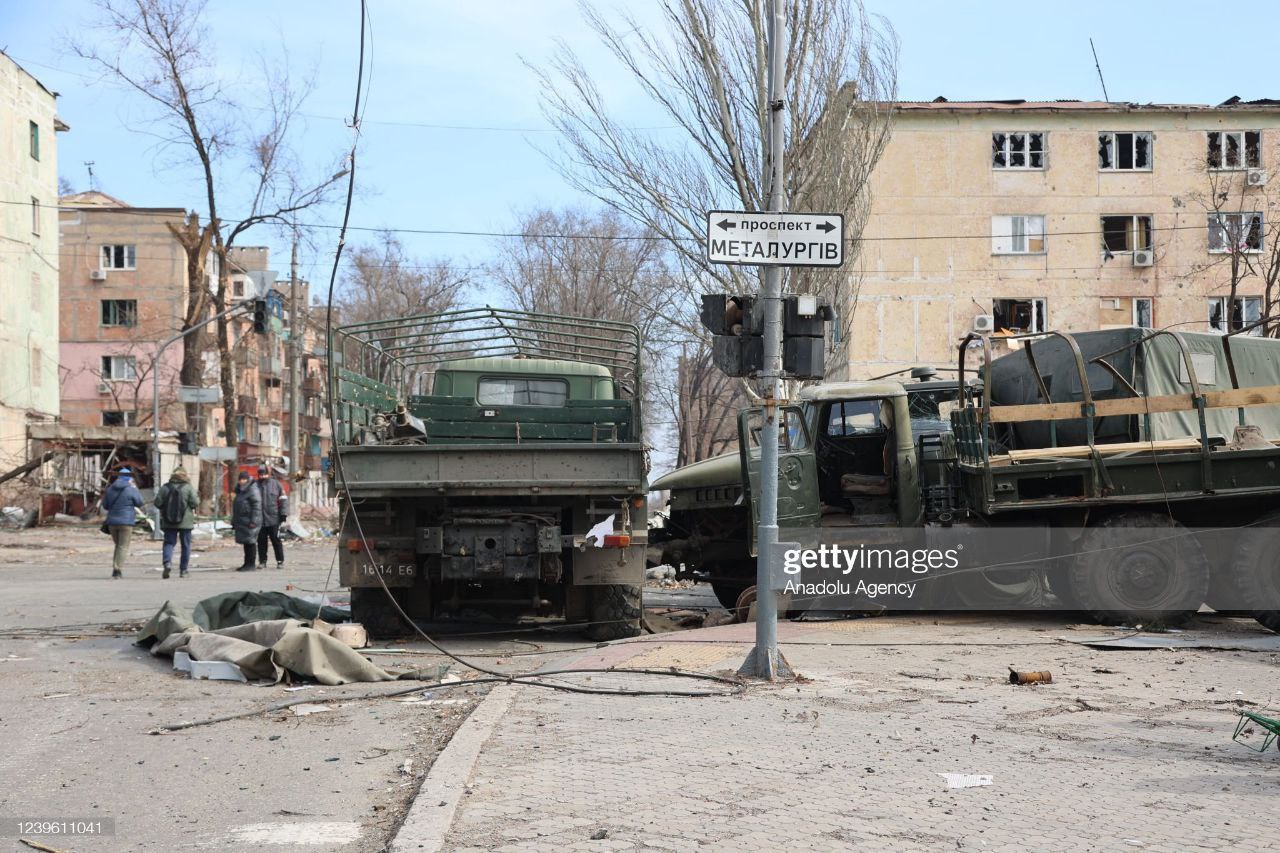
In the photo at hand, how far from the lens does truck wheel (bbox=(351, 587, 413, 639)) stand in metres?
12.0

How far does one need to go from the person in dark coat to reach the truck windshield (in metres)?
10.1

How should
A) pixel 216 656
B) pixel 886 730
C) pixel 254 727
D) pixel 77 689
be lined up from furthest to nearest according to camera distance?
1. pixel 216 656
2. pixel 77 689
3. pixel 254 727
4. pixel 886 730

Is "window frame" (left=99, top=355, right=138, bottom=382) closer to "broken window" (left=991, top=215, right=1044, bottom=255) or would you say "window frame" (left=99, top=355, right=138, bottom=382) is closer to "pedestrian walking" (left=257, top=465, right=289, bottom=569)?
"broken window" (left=991, top=215, right=1044, bottom=255)

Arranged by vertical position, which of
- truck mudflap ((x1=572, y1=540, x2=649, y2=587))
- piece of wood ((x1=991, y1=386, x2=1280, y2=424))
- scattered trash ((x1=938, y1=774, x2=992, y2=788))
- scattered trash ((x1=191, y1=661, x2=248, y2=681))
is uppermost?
piece of wood ((x1=991, y1=386, x2=1280, y2=424))

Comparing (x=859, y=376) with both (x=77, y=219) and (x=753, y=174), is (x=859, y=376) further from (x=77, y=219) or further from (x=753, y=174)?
Result: (x=77, y=219)

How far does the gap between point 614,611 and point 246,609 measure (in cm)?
337

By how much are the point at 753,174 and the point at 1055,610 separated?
→ 1475 cm

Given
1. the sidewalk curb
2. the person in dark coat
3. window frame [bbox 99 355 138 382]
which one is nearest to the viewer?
the sidewalk curb

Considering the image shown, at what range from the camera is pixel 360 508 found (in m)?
11.6

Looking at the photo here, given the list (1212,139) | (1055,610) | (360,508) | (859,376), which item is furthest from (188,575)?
(1212,139)

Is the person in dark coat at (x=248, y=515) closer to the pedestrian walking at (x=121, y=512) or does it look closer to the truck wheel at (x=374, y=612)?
the pedestrian walking at (x=121, y=512)

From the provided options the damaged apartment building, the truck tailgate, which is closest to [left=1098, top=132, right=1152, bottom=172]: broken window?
the damaged apartment building

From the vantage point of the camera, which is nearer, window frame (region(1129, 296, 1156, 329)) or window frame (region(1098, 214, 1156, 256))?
window frame (region(1129, 296, 1156, 329))

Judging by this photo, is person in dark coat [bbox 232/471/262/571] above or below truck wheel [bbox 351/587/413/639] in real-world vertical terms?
above
